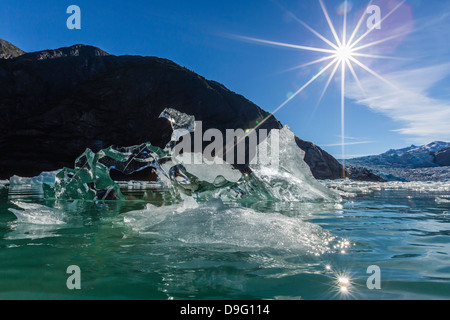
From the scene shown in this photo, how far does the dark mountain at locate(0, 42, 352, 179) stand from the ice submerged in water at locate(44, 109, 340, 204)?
4620 cm

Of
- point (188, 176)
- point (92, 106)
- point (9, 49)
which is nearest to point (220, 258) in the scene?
point (188, 176)

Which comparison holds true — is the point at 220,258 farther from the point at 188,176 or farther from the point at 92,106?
the point at 92,106

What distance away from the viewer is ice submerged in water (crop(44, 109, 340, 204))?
295 inches

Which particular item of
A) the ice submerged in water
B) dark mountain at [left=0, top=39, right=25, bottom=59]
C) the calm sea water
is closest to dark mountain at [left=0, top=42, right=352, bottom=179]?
dark mountain at [left=0, top=39, right=25, bottom=59]

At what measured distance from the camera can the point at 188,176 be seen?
23.6 feet

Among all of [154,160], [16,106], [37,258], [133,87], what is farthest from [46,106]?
[37,258]

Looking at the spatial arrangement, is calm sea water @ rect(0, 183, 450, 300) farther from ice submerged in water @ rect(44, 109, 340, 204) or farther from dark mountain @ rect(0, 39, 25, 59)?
dark mountain @ rect(0, 39, 25, 59)

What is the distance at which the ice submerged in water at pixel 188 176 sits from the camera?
7500mm

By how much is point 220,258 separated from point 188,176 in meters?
4.90

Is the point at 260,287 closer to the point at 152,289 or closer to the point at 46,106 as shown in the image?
the point at 152,289

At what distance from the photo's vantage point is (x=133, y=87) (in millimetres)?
62125

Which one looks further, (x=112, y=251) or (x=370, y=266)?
(x=112, y=251)

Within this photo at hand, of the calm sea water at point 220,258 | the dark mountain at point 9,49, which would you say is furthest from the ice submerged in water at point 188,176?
the dark mountain at point 9,49
